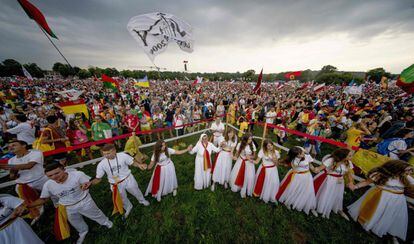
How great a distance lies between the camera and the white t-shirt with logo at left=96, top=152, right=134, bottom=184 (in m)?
3.13

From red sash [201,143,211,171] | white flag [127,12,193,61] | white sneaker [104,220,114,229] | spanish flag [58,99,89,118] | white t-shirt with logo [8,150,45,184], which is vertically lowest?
white sneaker [104,220,114,229]

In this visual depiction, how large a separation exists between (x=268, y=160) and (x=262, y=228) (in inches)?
65.4

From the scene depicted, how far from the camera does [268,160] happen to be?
3848mm

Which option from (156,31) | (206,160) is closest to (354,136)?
(206,160)

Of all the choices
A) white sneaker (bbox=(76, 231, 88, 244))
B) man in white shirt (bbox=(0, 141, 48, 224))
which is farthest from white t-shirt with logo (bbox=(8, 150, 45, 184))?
white sneaker (bbox=(76, 231, 88, 244))

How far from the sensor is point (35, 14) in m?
3.81

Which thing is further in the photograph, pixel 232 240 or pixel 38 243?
pixel 232 240

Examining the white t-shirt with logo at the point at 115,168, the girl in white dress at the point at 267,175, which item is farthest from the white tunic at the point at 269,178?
the white t-shirt with logo at the point at 115,168

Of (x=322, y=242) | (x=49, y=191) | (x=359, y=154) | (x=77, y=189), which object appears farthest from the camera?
(x=359, y=154)

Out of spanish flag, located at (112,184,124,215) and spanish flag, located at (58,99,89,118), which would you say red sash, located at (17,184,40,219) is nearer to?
spanish flag, located at (112,184,124,215)

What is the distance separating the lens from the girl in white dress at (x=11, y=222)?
215 cm

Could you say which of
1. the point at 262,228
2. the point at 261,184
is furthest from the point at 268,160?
the point at 262,228

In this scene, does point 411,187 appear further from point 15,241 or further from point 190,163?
point 15,241

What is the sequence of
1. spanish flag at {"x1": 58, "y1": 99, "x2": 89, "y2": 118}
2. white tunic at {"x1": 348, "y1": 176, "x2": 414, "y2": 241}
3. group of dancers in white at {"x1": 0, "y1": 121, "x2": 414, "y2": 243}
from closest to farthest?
group of dancers in white at {"x1": 0, "y1": 121, "x2": 414, "y2": 243} < white tunic at {"x1": 348, "y1": 176, "x2": 414, "y2": 241} < spanish flag at {"x1": 58, "y1": 99, "x2": 89, "y2": 118}
